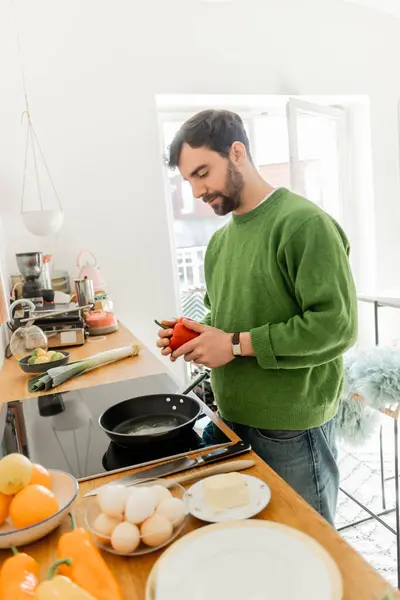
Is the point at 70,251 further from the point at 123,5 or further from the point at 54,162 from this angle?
the point at 123,5

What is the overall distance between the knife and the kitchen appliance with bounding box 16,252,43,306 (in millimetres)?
1563

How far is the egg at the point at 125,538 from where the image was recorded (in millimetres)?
652

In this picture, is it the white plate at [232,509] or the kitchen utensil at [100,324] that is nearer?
the white plate at [232,509]

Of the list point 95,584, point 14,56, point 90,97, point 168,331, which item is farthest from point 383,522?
point 14,56

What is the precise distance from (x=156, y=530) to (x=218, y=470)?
0.22 m

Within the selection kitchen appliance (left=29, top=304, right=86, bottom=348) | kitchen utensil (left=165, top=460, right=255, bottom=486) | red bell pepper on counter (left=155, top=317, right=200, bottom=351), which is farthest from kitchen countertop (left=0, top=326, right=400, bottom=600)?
kitchen appliance (left=29, top=304, right=86, bottom=348)

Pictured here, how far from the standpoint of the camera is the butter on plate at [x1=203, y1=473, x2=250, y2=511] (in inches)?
29.0

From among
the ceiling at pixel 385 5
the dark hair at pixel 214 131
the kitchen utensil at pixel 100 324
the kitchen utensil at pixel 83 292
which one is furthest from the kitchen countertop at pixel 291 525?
the ceiling at pixel 385 5

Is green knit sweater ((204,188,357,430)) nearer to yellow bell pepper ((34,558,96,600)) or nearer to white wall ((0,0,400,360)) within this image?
yellow bell pepper ((34,558,96,600))

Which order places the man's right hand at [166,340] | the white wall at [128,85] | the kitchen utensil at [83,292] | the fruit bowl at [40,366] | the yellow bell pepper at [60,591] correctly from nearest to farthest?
the yellow bell pepper at [60,591] < the man's right hand at [166,340] < the fruit bowl at [40,366] < the kitchen utensil at [83,292] < the white wall at [128,85]

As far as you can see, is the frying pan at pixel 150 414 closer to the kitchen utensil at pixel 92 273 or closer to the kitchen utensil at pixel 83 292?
the kitchen utensil at pixel 83 292

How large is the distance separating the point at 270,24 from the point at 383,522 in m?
2.82

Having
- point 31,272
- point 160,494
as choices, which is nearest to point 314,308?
point 160,494

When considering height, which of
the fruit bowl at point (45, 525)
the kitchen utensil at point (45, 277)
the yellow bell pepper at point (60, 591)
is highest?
the kitchen utensil at point (45, 277)
